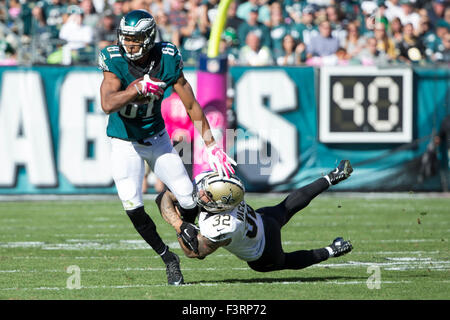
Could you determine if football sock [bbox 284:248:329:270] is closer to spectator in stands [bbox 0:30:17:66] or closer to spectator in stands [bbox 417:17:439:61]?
spectator in stands [bbox 0:30:17:66]

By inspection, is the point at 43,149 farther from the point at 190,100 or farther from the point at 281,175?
the point at 190,100

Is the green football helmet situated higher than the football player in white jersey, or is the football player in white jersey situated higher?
the green football helmet

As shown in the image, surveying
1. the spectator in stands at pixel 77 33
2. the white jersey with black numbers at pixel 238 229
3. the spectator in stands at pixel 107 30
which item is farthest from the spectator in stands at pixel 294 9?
the white jersey with black numbers at pixel 238 229

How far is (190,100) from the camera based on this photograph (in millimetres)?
6285

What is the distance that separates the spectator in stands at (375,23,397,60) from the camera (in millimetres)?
14320

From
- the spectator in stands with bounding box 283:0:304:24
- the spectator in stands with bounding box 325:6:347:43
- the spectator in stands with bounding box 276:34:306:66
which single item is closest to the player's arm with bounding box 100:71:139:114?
the spectator in stands with bounding box 276:34:306:66

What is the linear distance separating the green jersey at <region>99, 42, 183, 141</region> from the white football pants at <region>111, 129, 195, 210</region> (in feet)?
0.23

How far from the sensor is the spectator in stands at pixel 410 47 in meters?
14.5

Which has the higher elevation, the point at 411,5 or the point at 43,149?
the point at 411,5

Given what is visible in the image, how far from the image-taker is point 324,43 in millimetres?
14320

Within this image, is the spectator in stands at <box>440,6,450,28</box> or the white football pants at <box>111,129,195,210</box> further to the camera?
the spectator in stands at <box>440,6,450,28</box>

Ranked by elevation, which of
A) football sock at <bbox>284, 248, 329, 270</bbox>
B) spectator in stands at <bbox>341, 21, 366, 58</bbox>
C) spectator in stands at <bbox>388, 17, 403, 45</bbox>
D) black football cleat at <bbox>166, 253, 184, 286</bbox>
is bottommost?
black football cleat at <bbox>166, 253, 184, 286</bbox>
